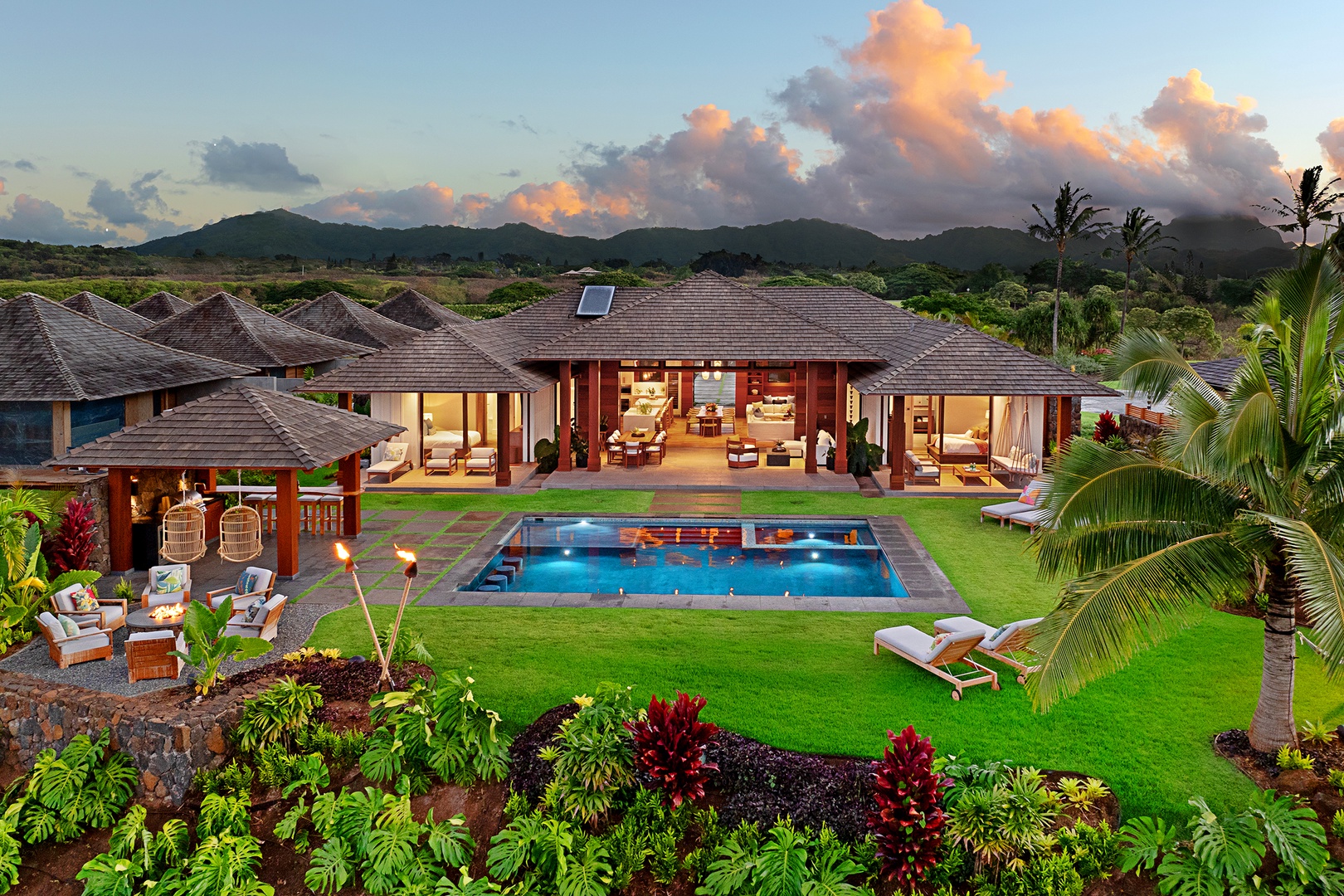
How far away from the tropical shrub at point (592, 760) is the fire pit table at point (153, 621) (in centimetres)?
523

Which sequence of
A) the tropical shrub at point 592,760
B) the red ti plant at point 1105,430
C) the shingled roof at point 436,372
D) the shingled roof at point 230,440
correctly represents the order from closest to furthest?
the tropical shrub at point 592,760
the shingled roof at point 230,440
the shingled roof at point 436,372
the red ti plant at point 1105,430

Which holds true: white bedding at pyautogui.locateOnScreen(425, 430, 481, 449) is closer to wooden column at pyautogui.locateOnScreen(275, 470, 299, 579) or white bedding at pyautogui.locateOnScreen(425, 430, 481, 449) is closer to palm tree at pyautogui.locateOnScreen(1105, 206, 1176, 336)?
wooden column at pyautogui.locateOnScreen(275, 470, 299, 579)

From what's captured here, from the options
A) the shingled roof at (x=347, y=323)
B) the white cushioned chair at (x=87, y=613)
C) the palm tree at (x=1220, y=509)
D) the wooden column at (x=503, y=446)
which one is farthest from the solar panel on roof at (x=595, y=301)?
the palm tree at (x=1220, y=509)

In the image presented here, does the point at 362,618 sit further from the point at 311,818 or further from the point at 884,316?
the point at 884,316

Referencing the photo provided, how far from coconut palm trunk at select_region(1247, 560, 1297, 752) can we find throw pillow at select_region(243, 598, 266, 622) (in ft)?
36.3

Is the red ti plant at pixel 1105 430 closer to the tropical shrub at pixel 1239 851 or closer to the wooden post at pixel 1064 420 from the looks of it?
the wooden post at pixel 1064 420

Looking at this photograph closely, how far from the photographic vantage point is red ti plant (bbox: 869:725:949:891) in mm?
7109

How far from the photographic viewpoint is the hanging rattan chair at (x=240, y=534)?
13.0m

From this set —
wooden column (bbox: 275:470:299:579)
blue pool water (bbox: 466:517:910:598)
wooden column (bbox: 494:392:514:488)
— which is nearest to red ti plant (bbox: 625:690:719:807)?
blue pool water (bbox: 466:517:910:598)

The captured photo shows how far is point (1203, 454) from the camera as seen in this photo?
24.3 feet

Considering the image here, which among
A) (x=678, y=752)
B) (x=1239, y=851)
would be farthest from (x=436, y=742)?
(x=1239, y=851)

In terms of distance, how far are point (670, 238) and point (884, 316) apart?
10330cm

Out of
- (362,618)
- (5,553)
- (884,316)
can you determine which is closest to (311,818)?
(362,618)

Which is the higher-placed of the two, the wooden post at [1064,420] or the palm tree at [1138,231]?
the palm tree at [1138,231]
